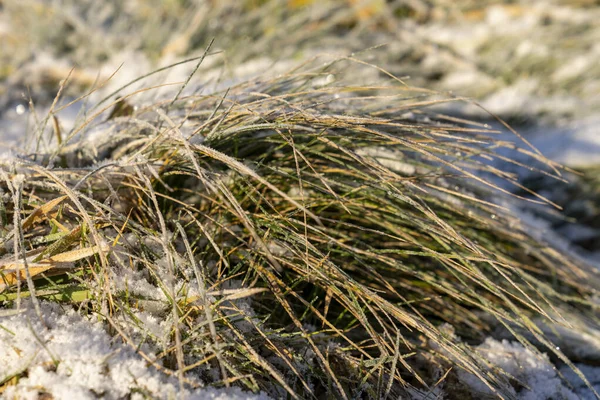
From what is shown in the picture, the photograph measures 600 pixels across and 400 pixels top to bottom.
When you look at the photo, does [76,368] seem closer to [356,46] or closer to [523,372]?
[523,372]

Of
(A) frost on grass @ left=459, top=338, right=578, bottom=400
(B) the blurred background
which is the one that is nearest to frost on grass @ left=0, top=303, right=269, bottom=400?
(A) frost on grass @ left=459, top=338, right=578, bottom=400

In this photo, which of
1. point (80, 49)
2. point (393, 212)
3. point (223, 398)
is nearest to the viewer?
point (223, 398)

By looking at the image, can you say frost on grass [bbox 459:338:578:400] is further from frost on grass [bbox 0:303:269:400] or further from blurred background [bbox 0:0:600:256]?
blurred background [bbox 0:0:600:256]

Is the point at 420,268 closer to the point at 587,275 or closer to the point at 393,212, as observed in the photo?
the point at 393,212

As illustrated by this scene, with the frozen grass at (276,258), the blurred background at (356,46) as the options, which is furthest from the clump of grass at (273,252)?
the blurred background at (356,46)

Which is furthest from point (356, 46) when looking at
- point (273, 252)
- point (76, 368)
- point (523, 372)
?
point (76, 368)

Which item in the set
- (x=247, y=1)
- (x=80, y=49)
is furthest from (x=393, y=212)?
(x=80, y=49)

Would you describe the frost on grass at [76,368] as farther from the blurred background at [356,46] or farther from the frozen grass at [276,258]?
the blurred background at [356,46]
